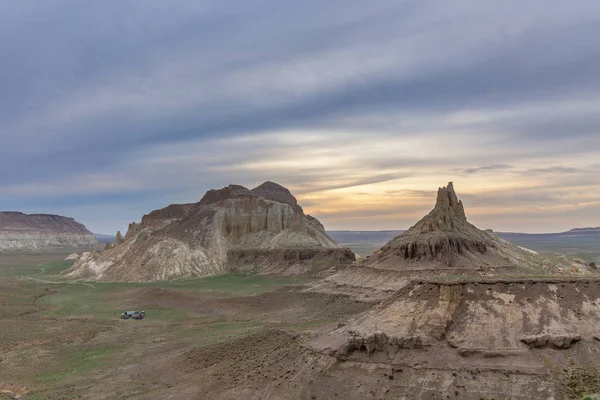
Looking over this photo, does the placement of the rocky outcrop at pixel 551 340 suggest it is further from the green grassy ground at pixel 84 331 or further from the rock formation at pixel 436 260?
the rock formation at pixel 436 260

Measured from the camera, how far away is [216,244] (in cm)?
13412

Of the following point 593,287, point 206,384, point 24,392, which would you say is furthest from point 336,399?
point 24,392

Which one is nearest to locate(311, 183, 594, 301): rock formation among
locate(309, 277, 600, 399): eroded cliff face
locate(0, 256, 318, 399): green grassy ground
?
locate(0, 256, 318, 399): green grassy ground

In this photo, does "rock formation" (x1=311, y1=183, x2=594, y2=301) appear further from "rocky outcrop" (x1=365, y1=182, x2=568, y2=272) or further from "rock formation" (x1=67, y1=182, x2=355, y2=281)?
"rock formation" (x1=67, y1=182, x2=355, y2=281)

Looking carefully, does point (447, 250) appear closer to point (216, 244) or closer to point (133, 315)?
point (133, 315)

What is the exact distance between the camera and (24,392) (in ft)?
116

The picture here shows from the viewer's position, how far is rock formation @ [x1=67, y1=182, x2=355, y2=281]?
388 ft

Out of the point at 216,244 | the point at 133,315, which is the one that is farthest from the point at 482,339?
the point at 216,244

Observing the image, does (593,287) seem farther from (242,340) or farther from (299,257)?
(299,257)

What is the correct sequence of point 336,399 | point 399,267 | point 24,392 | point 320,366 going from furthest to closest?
point 399,267 → point 24,392 → point 320,366 → point 336,399

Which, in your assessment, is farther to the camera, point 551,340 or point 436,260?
point 436,260

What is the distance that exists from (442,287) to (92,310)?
5998 centimetres

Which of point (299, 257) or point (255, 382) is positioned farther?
point (299, 257)

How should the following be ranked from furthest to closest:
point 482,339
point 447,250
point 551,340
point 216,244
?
point 216,244
point 447,250
point 482,339
point 551,340
